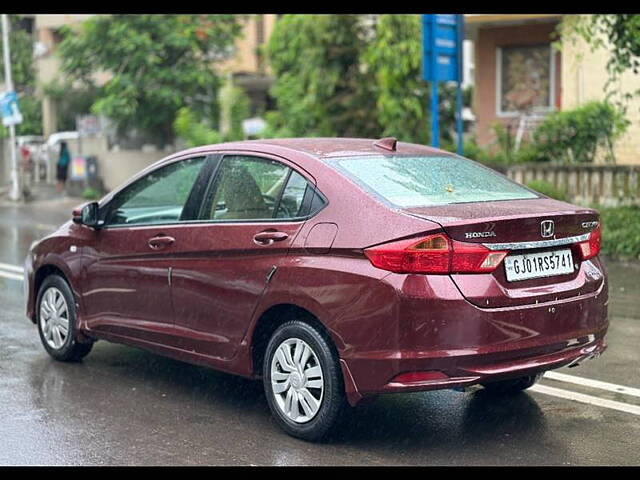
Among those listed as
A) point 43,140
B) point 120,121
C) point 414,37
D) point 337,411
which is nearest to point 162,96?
point 120,121

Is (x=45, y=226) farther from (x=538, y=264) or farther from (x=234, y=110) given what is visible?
(x=538, y=264)

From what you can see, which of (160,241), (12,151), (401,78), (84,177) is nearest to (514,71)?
(401,78)

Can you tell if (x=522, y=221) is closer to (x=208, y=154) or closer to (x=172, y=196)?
(x=208, y=154)

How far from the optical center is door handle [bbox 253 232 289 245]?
19.4ft

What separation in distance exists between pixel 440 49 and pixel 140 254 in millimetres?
8466

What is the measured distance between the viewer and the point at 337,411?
5.57 meters

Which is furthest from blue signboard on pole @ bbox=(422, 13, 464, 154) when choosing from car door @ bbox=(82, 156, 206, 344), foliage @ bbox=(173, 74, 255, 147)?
foliage @ bbox=(173, 74, 255, 147)

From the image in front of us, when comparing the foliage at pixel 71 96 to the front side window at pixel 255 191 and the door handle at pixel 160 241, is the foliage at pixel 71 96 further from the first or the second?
the front side window at pixel 255 191

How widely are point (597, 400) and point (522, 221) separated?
1646 millimetres

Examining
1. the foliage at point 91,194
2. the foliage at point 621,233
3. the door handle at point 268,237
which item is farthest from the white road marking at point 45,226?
the door handle at point 268,237

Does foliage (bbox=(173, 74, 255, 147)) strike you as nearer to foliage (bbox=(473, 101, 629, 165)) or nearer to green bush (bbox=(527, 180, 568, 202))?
foliage (bbox=(473, 101, 629, 165))

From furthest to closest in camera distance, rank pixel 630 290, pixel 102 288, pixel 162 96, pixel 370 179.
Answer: pixel 162 96 < pixel 630 290 < pixel 102 288 < pixel 370 179

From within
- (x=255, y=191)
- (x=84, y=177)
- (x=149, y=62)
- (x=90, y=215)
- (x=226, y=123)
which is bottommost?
(x=84, y=177)

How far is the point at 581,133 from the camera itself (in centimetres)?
1742
